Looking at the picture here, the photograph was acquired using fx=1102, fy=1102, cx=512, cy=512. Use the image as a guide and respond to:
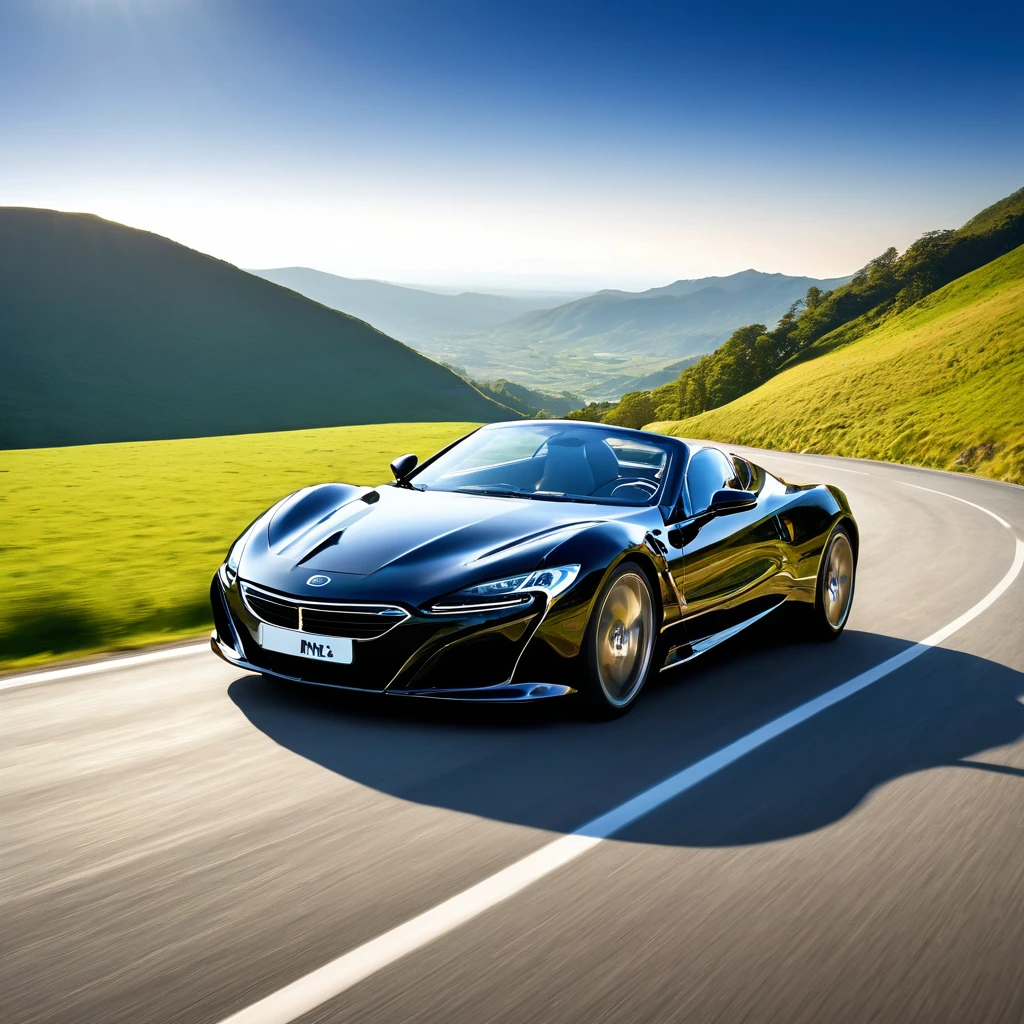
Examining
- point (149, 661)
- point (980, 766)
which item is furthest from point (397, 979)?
point (149, 661)

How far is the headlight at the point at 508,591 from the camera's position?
458 cm

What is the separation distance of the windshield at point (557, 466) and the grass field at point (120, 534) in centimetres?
229

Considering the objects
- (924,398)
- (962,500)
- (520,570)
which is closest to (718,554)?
(520,570)

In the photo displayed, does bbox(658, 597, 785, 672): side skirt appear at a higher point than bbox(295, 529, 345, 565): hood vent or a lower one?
lower

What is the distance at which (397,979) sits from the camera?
8.85 ft

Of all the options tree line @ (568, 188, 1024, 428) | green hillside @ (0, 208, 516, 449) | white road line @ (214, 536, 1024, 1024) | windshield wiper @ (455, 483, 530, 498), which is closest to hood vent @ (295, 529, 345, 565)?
windshield wiper @ (455, 483, 530, 498)

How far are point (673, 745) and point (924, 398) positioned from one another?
50896 millimetres

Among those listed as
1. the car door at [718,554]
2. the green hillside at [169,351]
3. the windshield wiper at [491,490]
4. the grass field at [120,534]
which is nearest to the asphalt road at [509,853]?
the car door at [718,554]

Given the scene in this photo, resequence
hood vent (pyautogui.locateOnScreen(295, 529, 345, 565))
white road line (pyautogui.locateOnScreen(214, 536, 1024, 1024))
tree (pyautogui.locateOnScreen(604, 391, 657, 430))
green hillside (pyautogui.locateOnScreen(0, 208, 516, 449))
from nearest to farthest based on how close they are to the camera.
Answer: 1. white road line (pyautogui.locateOnScreen(214, 536, 1024, 1024))
2. hood vent (pyautogui.locateOnScreen(295, 529, 345, 565))
3. tree (pyautogui.locateOnScreen(604, 391, 657, 430))
4. green hillside (pyautogui.locateOnScreen(0, 208, 516, 449))

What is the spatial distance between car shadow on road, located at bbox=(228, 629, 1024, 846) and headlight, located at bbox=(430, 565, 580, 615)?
49cm

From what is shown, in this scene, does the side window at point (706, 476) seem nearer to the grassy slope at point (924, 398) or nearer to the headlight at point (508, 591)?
the headlight at point (508, 591)

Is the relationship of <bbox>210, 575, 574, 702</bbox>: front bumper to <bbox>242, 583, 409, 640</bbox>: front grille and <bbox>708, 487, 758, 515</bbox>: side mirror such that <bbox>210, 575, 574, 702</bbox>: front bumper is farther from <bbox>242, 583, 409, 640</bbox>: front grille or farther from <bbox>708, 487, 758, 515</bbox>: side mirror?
<bbox>708, 487, 758, 515</bbox>: side mirror

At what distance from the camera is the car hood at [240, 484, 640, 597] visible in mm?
4727

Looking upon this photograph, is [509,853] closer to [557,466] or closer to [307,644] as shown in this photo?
[307,644]
